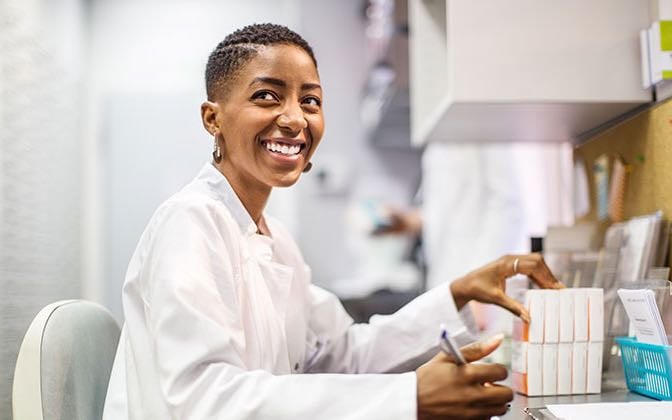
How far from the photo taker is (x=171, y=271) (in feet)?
2.99

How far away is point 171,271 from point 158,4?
3.09 meters

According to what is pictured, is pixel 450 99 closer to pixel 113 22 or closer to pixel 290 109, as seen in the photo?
pixel 290 109

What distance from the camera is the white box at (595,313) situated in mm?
1114

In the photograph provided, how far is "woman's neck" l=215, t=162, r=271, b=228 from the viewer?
1175 millimetres

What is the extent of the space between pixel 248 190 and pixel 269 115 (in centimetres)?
15

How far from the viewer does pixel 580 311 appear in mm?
1114

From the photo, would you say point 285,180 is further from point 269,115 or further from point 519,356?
point 519,356

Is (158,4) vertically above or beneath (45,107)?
above

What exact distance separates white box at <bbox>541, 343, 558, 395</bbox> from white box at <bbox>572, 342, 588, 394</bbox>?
1.2 inches

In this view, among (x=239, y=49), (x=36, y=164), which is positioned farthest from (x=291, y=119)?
(x=36, y=164)

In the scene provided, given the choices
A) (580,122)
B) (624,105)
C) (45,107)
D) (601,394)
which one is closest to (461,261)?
(580,122)

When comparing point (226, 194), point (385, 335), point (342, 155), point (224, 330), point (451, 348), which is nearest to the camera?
point (451, 348)

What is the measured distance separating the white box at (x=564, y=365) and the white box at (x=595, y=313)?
0.13 ft

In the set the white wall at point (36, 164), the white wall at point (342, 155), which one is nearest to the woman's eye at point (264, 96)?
the white wall at point (36, 164)
